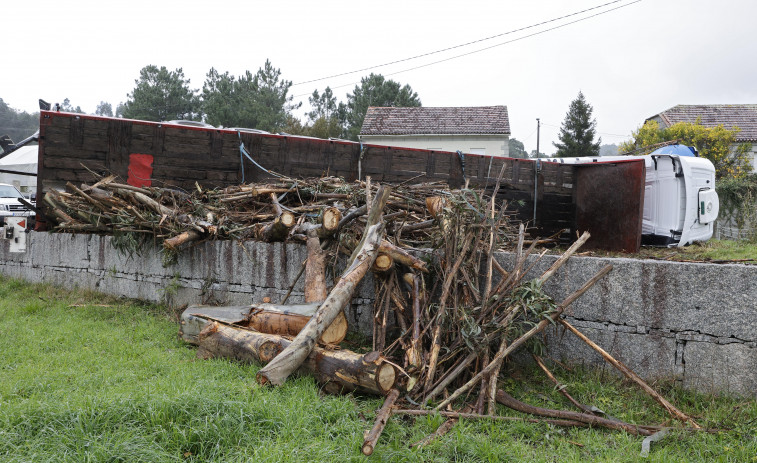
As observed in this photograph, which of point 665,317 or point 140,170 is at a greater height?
point 140,170

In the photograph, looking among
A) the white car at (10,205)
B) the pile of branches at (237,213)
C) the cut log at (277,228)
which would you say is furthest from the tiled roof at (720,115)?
the white car at (10,205)

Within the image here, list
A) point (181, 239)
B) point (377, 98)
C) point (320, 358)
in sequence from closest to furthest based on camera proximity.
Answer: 1. point (320, 358)
2. point (181, 239)
3. point (377, 98)

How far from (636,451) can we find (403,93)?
41.8m

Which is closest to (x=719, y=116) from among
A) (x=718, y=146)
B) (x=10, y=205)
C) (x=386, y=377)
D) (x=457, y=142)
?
(x=718, y=146)

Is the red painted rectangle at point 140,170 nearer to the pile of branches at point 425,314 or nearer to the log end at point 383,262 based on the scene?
the pile of branches at point 425,314

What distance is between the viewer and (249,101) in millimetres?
39406

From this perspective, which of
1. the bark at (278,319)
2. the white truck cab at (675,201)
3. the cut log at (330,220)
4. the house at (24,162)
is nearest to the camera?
the bark at (278,319)

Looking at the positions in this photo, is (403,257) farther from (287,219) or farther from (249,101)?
(249,101)

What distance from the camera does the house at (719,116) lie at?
3144cm

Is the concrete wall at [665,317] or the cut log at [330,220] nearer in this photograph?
the concrete wall at [665,317]

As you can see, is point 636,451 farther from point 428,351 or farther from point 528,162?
point 528,162

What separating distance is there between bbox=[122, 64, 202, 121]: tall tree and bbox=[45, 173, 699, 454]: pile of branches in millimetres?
40990

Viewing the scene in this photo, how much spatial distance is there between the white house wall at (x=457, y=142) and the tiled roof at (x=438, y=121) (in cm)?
31

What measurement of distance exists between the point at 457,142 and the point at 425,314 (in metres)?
25.9
